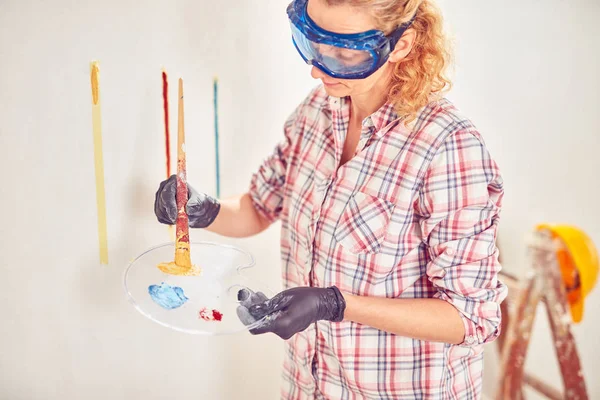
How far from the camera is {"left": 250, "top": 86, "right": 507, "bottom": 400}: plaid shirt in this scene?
1.12 metres

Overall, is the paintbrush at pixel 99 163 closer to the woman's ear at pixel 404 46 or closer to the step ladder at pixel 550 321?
the woman's ear at pixel 404 46

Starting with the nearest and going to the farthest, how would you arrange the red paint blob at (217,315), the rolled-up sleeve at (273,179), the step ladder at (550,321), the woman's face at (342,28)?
1. the woman's face at (342,28)
2. the red paint blob at (217,315)
3. the rolled-up sleeve at (273,179)
4. the step ladder at (550,321)

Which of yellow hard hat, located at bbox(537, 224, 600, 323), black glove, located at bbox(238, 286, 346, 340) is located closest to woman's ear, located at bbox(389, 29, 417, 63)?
black glove, located at bbox(238, 286, 346, 340)

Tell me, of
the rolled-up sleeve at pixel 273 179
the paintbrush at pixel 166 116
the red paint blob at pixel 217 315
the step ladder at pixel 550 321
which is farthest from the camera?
the step ladder at pixel 550 321

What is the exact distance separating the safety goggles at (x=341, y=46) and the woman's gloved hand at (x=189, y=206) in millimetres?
384

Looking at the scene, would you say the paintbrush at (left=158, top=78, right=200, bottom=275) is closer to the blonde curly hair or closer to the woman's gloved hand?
the woman's gloved hand

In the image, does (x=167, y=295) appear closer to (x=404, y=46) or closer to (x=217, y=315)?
(x=217, y=315)

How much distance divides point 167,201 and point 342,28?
1.62 feet

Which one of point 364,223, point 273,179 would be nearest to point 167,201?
point 273,179

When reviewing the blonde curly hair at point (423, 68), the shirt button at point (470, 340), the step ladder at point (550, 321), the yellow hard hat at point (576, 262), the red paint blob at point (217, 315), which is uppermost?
the blonde curly hair at point (423, 68)

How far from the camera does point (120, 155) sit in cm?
128

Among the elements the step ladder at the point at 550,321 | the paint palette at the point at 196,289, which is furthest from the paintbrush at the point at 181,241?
the step ladder at the point at 550,321

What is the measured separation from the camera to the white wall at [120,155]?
117 cm

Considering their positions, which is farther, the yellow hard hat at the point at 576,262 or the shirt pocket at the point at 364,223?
the yellow hard hat at the point at 576,262
